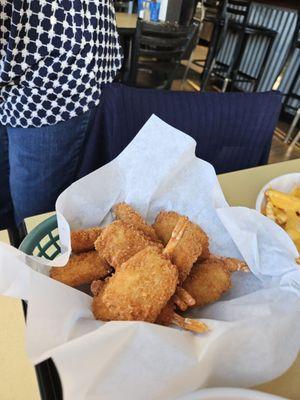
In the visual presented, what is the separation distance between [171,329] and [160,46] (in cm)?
181

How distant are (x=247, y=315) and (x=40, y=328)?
27 cm

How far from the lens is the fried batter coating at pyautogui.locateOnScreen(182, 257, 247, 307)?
53 centimetres

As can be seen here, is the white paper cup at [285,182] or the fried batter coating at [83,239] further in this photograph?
the white paper cup at [285,182]

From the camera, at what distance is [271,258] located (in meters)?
0.53

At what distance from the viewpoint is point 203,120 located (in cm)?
102

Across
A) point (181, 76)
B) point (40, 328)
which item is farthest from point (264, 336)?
point (181, 76)

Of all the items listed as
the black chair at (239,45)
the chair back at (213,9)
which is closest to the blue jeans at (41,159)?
the black chair at (239,45)

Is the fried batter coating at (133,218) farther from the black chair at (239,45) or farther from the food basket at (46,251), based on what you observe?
the black chair at (239,45)

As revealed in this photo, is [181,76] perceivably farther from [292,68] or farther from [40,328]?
[40,328]

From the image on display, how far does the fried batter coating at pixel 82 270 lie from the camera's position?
519mm

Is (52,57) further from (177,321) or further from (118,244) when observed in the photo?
(177,321)

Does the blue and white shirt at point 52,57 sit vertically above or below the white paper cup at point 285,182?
above

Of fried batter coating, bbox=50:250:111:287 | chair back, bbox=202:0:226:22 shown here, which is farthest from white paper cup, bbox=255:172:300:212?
chair back, bbox=202:0:226:22

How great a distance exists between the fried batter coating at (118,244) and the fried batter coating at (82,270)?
0.08 ft
